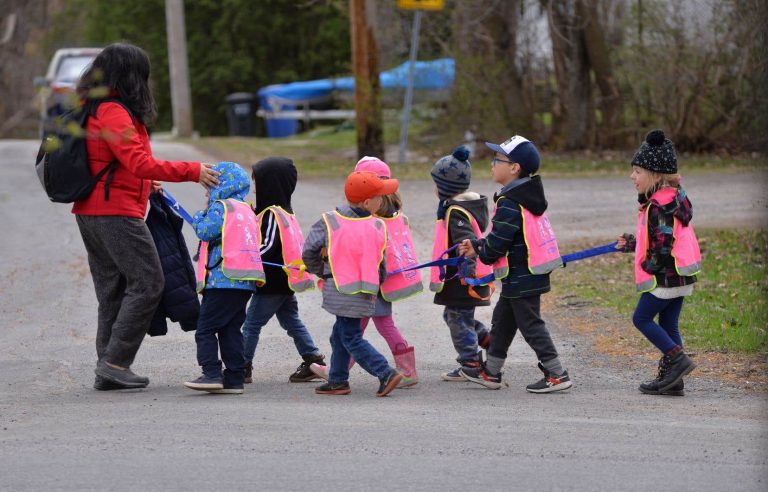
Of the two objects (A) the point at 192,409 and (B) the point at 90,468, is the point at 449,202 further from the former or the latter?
(B) the point at 90,468

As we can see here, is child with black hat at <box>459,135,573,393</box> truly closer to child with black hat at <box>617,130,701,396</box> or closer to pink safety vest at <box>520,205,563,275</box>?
pink safety vest at <box>520,205,563,275</box>

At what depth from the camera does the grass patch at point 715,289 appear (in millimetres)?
8672

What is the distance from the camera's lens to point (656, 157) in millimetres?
6910

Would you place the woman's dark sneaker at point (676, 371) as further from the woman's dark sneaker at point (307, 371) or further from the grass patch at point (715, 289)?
the woman's dark sneaker at point (307, 371)

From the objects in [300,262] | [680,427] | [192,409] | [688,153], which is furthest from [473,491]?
[688,153]

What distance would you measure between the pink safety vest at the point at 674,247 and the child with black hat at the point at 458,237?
958 millimetres

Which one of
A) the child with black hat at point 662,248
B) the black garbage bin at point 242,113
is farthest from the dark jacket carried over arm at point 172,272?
the black garbage bin at point 242,113

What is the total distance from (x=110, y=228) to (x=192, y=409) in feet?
3.77

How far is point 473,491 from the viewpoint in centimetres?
509

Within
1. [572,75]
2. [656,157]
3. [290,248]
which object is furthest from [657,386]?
[572,75]

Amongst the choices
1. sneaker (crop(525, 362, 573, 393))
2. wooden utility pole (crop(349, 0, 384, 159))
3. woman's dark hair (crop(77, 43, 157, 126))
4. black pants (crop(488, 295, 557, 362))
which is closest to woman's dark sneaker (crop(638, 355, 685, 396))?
sneaker (crop(525, 362, 573, 393))

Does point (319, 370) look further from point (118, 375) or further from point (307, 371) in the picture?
point (118, 375)

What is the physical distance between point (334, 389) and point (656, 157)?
225 cm

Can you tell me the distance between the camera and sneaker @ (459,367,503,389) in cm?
723
